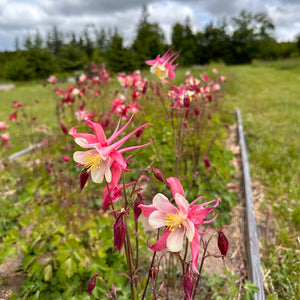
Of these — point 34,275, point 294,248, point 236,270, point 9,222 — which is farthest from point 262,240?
point 9,222

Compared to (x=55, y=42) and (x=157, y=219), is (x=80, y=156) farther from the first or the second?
(x=55, y=42)

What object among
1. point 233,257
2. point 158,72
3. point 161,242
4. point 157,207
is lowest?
point 233,257

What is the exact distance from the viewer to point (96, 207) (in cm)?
294

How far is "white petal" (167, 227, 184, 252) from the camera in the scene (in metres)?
0.91

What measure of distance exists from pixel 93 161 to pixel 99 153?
0.13 ft

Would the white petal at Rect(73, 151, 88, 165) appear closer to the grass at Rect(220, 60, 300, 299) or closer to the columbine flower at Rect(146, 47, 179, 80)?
the columbine flower at Rect(146, 47, 179, 80)

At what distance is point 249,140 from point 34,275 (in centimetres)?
423

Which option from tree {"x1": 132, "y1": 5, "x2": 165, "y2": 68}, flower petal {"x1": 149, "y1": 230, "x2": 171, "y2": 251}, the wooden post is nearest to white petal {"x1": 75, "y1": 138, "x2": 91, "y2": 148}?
flower petal {"x1": 149, "y1": 230, "x2": 171, "y2": 251}

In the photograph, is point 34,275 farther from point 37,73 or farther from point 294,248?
point 37,73

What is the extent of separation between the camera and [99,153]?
960 mm

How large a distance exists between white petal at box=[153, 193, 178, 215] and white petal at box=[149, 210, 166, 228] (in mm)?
15

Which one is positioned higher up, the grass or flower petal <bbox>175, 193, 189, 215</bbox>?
flower petal <bbox>175, 193, 189, 215</bbox>

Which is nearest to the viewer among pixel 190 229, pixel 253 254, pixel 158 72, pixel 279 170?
pixel 190 229

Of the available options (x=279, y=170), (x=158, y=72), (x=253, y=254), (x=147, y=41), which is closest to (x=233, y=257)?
(x=253, y=254)
